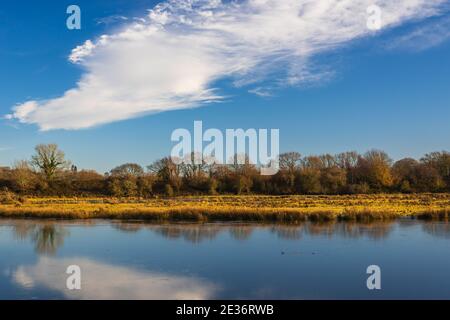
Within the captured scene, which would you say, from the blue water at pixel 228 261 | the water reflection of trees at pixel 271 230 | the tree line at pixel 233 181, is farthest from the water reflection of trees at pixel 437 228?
the tree line at pixel 233 181

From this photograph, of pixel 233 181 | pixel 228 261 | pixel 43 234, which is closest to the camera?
pixel 228 261

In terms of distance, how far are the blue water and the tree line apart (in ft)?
90.8

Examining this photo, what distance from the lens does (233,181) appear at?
153ft

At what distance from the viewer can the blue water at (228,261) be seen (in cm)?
832

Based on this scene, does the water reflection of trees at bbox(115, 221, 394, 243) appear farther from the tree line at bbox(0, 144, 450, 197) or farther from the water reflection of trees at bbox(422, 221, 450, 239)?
the tree line at bbox(0, 144, 450, 197)

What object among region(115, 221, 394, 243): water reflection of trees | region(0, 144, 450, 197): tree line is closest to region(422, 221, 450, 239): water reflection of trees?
region(115, 221, 394, 243): water reflection of trees

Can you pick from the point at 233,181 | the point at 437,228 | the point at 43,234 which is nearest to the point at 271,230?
the point at 437,228

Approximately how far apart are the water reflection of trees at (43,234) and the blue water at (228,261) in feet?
0.12

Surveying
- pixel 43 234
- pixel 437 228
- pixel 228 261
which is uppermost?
pixel 437 228

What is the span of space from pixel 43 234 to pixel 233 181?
32.0 meters

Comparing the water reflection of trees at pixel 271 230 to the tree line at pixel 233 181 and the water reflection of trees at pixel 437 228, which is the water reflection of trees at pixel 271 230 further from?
the tree line at pixel 233 181

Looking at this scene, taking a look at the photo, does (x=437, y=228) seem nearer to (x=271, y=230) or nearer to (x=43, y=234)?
(x=271, y=230)

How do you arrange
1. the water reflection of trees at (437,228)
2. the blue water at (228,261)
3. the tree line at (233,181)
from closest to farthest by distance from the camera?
the blue water at (228,261) → the water reflection of trees at (437,228) → the tree line at (233,181)
